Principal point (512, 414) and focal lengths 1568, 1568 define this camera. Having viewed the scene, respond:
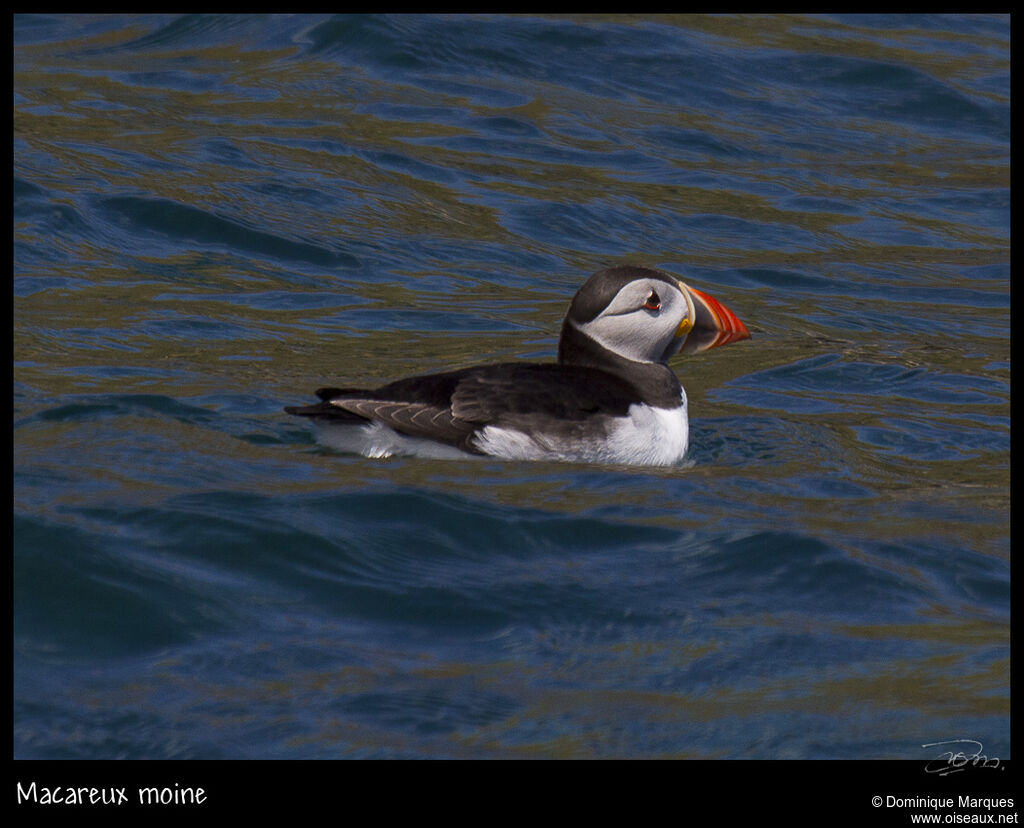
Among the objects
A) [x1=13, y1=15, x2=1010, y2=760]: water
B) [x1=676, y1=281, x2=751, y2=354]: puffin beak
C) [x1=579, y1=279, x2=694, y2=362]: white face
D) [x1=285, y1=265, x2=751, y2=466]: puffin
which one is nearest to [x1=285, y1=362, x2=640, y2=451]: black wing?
[x1=285, y1=265, x2=751, y2=466]: puffin

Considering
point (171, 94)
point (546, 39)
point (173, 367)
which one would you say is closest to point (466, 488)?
point (173, 367)

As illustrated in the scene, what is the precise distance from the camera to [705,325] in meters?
6.62

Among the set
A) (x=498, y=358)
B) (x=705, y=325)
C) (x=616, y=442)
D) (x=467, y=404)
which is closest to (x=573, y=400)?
(x=616, y=442)

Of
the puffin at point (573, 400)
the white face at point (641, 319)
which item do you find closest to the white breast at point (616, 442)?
the puffin at point (573, 400)

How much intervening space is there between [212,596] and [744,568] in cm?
170

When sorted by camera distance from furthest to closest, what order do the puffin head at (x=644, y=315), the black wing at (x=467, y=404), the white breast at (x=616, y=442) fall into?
the puffin head at (x=644, y=315) < the white breast at (x=616, y=442) < the black wing at (x=467, y=404)

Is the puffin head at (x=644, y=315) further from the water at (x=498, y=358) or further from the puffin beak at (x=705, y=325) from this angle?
the water at (x=498, y=358)

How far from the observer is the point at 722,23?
1380cm

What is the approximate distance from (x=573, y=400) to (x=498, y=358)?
1.90 m

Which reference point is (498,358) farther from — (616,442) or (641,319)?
(616,442)

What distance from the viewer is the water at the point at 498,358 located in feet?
13.8

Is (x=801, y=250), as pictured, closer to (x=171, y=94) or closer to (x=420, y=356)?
(x=420, y=356)

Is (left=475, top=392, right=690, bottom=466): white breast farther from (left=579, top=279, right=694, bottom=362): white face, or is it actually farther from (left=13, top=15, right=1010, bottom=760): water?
(left=579, top=279, right=694, bottom=362): white face
